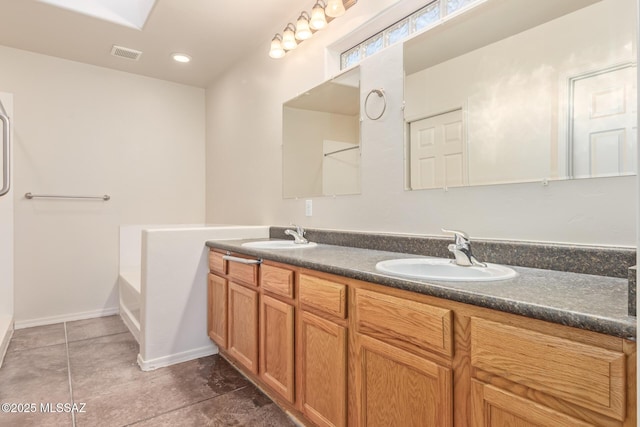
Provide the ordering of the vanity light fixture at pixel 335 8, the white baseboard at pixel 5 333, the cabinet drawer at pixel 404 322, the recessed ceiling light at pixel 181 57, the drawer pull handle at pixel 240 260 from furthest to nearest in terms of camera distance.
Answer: the recessed ceiling light at pixel 181 57
the white baseboard at pixel 5 333
the vanity light fixture at pixel 335 8
the drawer pull handle at pixel 240 260
the cabinet drawer at pixel 404 322

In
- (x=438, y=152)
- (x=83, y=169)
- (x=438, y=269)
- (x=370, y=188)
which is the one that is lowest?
(x=438, y=269)

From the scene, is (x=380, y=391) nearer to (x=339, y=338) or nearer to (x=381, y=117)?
(x=339, y=338)

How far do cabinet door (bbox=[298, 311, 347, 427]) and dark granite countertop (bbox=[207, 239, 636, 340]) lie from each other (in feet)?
0.77

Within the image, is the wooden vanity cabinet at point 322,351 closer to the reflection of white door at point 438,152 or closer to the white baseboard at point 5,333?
the reflection of white door at point 438,152

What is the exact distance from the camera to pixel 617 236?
3.39ft

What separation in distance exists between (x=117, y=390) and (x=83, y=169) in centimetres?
213

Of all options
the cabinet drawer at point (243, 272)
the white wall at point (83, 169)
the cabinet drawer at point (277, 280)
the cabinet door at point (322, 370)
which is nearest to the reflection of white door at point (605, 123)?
the cabinet door at point (322, 370)

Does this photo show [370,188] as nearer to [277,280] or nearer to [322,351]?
[277,280]

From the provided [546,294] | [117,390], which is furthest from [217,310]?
[546,294]

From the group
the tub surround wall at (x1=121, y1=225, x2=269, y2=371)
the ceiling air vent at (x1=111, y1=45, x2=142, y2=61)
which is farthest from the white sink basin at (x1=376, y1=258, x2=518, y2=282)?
the ceiling air vent at (x1=111, y1=45, x2=142, y2=61)

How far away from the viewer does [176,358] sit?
2234 millimetres

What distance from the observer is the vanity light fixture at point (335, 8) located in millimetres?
1910

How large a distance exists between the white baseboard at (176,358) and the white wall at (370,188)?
100 centimetres

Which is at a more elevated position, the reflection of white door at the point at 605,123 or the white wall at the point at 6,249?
the reflection of white door at the point at 605,123
